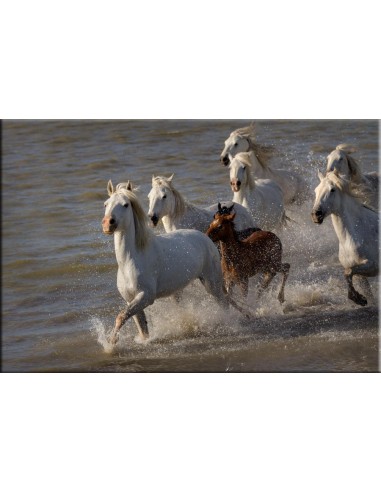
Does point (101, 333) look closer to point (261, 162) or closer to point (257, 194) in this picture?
point (257, 194)

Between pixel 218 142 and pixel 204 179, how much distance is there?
0.63 meters

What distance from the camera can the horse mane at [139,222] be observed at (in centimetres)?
708

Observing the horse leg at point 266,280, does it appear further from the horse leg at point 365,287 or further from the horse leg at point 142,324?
the horse leg at point 142,324

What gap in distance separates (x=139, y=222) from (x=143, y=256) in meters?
0.24

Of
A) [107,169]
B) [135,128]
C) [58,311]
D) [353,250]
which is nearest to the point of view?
[353,250]

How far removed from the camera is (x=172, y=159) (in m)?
11.1

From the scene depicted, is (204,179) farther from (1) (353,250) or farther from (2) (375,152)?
(1) (353,250)

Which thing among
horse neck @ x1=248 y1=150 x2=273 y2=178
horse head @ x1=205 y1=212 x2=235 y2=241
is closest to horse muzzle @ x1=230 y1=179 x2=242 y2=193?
horse neck @ x1=248 y1=150 x2=273 y2=178

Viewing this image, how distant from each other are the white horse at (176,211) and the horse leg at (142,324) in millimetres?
825

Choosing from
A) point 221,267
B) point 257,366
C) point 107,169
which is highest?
point 107,169

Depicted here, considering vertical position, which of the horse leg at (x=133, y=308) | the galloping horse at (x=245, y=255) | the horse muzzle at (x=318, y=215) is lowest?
the horse leg at (x=133, y=308)

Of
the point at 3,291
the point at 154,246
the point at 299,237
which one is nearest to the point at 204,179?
the point at 299,237

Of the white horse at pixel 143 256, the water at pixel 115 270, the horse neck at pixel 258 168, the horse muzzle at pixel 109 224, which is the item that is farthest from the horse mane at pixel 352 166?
the horse muzzle at pixel 109 224

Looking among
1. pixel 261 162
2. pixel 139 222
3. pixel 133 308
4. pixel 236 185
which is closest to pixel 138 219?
pixel 139 222
